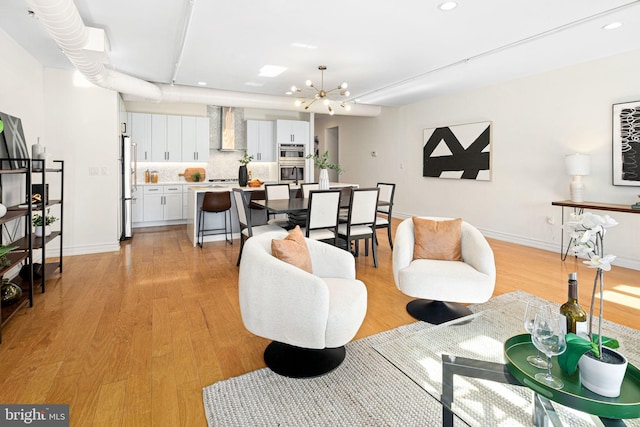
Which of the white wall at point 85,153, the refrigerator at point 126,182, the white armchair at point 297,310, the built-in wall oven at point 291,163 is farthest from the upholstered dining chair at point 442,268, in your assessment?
the built-in wall oven at point 291,163

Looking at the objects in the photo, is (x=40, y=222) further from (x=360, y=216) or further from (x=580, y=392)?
(x=580, y=392)

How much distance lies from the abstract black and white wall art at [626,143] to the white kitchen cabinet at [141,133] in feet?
25.2

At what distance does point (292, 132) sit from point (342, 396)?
7.00 metres

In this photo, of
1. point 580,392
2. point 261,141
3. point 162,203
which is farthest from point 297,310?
point 261,141

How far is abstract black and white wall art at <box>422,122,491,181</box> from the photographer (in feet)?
20.1

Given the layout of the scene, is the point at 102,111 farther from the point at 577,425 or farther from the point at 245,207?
the point at 577,425

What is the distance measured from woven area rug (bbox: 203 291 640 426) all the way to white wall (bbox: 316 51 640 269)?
3.66 meters

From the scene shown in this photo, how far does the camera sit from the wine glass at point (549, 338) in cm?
132

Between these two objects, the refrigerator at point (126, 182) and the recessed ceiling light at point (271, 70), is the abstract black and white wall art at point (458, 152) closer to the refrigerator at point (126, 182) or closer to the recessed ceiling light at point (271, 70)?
the recessed ceiling light at point (271, 70)

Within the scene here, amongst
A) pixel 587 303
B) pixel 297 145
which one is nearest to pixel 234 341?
pixel 587 303

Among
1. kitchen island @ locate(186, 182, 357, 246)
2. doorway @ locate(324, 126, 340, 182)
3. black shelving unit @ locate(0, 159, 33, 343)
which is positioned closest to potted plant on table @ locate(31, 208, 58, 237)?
black shelving unit @ locate(0, 159, 33, 343)

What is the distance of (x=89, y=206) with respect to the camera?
506cm

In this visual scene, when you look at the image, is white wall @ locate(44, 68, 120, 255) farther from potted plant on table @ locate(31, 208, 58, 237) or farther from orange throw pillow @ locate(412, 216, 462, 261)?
orange throw pillow @ locate(412, 216, 462, 261)

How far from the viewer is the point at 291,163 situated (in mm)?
8266
